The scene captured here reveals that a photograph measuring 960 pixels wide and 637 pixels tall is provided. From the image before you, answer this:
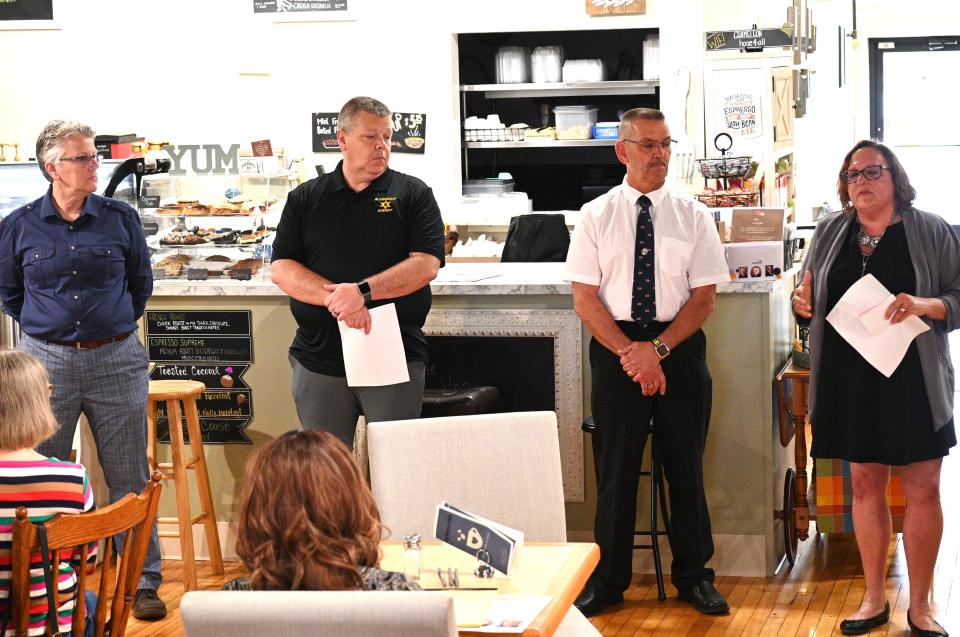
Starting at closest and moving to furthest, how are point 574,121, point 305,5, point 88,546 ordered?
point 88,546 < point 305,5 < point 574,121

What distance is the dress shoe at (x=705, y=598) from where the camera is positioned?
14.1ft

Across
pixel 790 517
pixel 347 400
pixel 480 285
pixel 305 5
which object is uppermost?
pixel 305 5

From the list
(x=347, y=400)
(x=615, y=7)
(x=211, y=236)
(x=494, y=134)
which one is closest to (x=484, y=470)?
(x=347, y=400)

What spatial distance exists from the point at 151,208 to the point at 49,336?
4.09ft

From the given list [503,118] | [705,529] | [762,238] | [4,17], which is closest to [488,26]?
[503,118]

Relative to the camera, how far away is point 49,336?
4.12 m

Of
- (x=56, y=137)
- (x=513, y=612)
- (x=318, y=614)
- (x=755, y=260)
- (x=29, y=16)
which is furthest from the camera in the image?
(x=29, y=16)

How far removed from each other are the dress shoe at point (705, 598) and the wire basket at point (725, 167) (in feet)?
6.23

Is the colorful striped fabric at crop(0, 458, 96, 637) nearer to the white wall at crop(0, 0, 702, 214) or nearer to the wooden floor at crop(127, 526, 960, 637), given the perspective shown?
the wooden floor at crop(127, 526, 960, 637)

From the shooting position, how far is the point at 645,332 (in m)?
4.20

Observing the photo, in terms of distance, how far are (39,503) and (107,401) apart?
4.77ft

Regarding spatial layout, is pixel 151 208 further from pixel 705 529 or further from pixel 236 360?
pixel 705 529

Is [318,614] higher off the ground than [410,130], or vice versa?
[410,130]

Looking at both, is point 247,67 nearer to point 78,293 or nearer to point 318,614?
point 78,293
